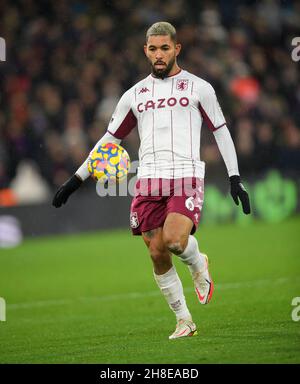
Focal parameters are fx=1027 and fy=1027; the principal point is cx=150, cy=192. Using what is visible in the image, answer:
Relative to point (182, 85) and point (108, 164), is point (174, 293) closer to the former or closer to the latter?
point (108, 164)

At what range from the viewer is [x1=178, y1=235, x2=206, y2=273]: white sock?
26.3 feet

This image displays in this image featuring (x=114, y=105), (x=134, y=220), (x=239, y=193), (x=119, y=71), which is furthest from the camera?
(x=119, y=71)

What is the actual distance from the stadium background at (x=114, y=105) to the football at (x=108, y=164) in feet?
22.4

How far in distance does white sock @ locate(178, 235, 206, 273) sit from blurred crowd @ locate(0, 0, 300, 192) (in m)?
9.28

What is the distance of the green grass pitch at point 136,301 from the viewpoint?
24.5 ft

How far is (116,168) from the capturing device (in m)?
8.31

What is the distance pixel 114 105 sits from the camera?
18531 millimetres

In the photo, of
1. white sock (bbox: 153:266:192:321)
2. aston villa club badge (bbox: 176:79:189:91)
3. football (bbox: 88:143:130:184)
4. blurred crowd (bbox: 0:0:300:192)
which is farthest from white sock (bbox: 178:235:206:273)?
blurred crowd (bbox: 0:0:300:192)

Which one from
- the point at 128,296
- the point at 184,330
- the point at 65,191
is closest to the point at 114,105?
the point at 128,296

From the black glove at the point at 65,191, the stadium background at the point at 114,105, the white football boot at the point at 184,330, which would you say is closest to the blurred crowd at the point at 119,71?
the stadium background at the point at 114,105

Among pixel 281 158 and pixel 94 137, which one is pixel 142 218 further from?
pixel 281 158

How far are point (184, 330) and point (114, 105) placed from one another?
10808 mm
